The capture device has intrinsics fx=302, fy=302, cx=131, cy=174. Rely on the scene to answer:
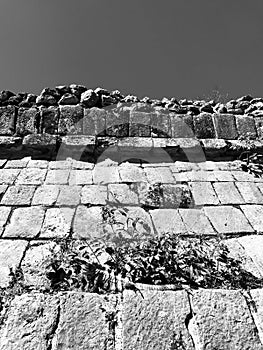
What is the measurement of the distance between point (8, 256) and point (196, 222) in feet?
5.31

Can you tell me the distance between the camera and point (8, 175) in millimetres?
3289

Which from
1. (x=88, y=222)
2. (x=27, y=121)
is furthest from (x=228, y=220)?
(x=27, y=121)

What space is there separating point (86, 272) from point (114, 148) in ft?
6.01

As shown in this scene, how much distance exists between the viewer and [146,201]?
3021mm

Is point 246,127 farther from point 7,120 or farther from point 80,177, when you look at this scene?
Answer: point 7,120

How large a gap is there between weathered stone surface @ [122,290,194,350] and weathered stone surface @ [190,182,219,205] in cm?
127

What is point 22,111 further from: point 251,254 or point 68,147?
point 251,254

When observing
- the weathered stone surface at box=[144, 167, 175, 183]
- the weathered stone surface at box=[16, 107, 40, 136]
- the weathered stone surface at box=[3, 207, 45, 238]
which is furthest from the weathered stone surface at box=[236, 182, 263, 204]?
the weathered stone surface at box=[16, 107, 40, 136]

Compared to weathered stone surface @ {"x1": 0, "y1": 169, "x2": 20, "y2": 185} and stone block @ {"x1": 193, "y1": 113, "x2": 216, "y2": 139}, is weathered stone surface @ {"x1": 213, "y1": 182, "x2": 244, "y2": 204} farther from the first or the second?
weathered stone surface @ {"x1": 0, "y1": 169, "x2": 20, "y2": 185}

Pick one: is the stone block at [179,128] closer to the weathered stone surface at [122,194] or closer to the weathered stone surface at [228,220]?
the weathered stone surface at [122,194]

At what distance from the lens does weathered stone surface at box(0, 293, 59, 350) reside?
5.40ft

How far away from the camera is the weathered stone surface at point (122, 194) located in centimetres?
300

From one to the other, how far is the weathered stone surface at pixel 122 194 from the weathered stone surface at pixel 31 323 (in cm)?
128

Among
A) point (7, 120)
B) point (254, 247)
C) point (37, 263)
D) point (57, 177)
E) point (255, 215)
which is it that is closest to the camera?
point (37, 263)
